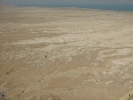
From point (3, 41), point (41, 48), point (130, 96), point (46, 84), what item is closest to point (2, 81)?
point (46, 84)

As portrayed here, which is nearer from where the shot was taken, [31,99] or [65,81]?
[31,99]

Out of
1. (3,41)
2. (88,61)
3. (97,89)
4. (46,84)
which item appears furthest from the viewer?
(3,41)

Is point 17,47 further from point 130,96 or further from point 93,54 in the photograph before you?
point 130,96

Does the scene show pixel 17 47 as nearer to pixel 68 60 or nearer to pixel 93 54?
pixel 68 60

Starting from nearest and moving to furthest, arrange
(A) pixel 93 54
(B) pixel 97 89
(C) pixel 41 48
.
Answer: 1. (B) pixel 97 89
2. (A) pixel 93 54
3. (C) pixel 41 48

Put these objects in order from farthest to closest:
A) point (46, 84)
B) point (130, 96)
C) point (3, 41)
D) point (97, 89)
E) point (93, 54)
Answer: point (3, 41) → point (93, 54) → point (46, 84) → point (97, 89) → point (130, 96)

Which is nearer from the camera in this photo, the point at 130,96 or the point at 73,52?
the point at 130,96

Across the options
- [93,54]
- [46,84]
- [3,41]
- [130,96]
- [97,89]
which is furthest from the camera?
[3,41]

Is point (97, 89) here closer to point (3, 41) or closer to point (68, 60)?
point (68, 60)

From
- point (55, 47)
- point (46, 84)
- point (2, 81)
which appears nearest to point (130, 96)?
point (46, 84)
